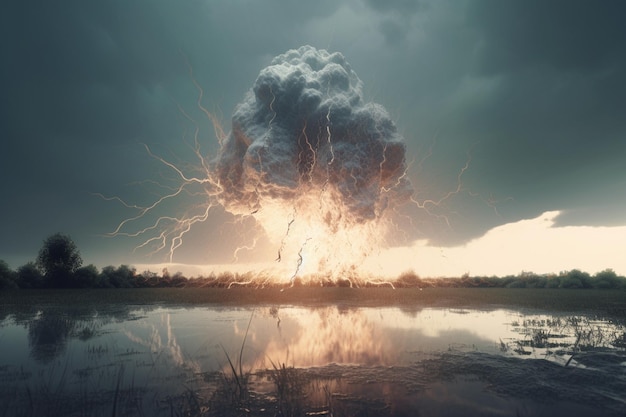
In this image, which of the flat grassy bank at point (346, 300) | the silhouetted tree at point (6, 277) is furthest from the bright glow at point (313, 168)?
the silhouetted tree at point (6, 277)

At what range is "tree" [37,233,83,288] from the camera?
6481 cm

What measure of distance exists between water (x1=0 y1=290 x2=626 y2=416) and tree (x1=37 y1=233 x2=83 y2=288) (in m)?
58.7

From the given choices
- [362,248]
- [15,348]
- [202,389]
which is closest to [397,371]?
[202,389]

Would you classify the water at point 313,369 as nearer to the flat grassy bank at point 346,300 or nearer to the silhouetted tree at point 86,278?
the flat grassy bank at point 346,300

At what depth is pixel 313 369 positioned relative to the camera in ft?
29.7

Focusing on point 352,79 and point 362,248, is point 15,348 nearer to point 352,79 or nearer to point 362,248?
point 362,248

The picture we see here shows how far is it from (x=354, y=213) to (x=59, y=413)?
2382 centimetres

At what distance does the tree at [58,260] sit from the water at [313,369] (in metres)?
58.7

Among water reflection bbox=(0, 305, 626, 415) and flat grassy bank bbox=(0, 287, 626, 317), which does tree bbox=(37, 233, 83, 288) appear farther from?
water reflection bbox=(0, 305, 626, 415)

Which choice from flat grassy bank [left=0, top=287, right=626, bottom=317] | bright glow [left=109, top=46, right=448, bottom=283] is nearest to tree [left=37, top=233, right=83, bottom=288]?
flat grassy bank [left=0, top=287, right=626, bottom=317]

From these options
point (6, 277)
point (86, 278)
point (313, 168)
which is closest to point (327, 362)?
point (313, 168)

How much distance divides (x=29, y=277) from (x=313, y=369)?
239ft

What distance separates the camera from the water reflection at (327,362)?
711 cm

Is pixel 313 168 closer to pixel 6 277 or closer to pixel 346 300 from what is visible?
pixel 346 300
